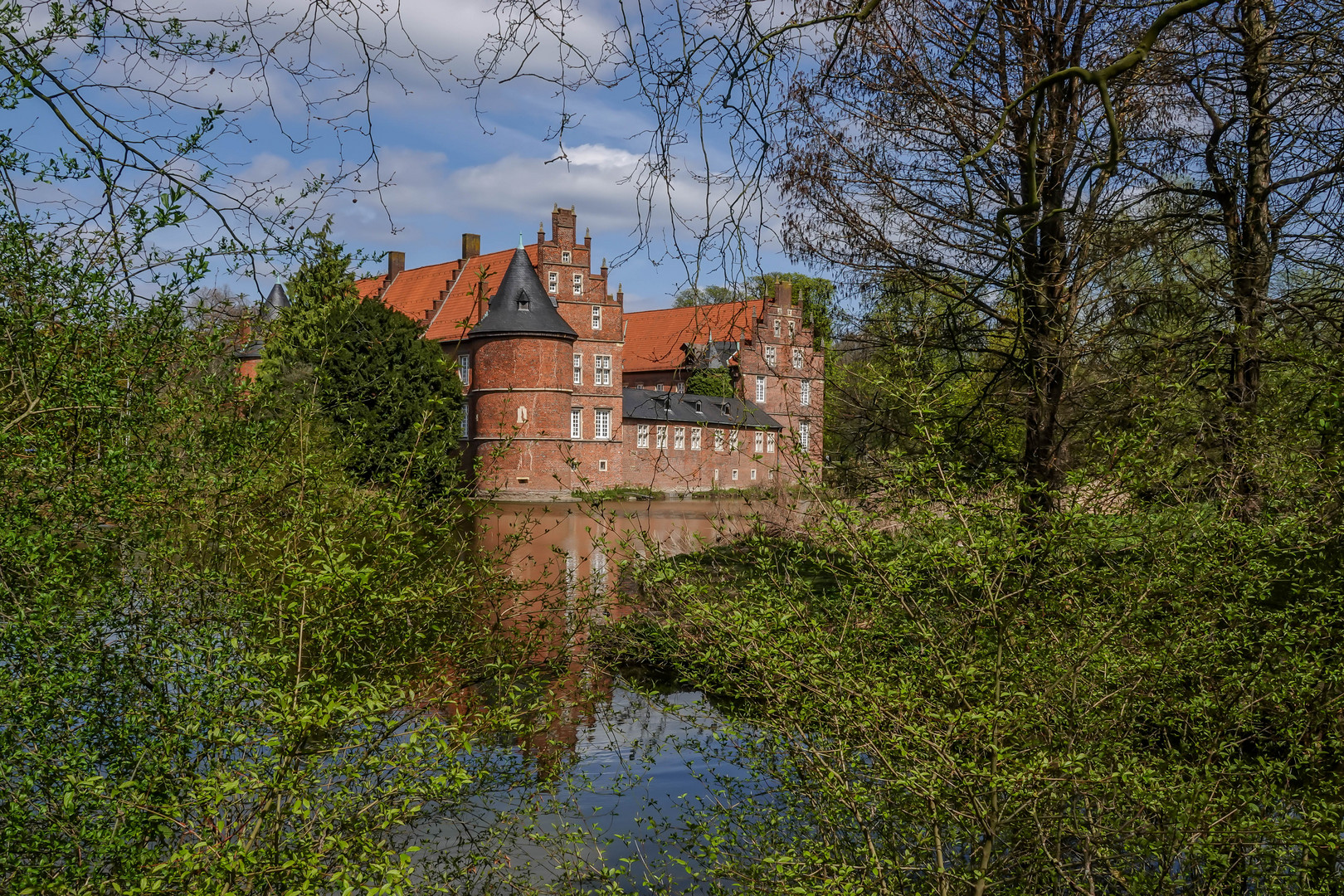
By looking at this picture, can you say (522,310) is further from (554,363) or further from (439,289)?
(439,289)

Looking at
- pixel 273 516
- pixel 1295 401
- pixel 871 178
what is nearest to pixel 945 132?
pixel 871 178

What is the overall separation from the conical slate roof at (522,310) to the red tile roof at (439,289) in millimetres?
936

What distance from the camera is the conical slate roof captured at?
3553 centimetres

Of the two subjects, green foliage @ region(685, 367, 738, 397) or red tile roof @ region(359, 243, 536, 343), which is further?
red tile roof @ region(359, 243, 536, 343)

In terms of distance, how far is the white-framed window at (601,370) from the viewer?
39.1 m

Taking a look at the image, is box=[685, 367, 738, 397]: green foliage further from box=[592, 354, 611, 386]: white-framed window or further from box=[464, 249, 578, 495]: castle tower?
box=[592, 354, 611, 386]: white-framed window

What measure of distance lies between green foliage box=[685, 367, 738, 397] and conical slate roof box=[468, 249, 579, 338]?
106 feet

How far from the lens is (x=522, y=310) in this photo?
35812 mm

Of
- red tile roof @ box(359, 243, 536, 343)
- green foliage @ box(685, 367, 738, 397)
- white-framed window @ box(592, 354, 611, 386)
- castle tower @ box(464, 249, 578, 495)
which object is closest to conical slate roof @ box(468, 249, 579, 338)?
castle tower @ box(464, 249, 578, 495)

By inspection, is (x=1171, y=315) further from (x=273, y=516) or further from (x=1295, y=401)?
(x=273, y=516)

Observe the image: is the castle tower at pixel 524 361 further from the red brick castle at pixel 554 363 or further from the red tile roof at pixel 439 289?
the red tile roof at pixel 439 289

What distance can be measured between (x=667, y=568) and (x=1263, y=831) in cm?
211

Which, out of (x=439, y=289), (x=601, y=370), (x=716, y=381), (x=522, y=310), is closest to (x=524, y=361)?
(x=522, y=310)

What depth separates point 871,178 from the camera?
820 centimetres
